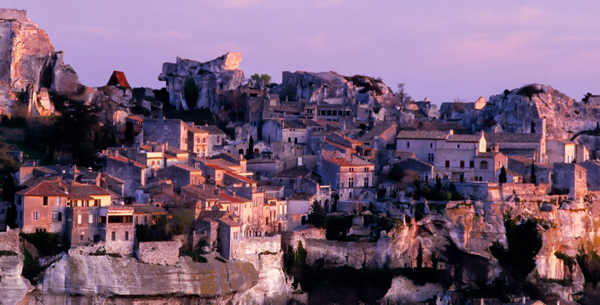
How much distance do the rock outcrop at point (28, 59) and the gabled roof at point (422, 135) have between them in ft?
63.7

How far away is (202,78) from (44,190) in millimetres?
31477

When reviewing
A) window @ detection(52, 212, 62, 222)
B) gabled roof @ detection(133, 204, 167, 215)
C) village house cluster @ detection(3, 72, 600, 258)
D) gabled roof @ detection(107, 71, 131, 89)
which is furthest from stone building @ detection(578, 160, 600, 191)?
window @ detection(52, 212, 62, 222)

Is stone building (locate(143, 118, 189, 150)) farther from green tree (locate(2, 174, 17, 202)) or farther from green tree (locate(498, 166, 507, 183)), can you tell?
green tree (locate(498, 166, 507, 183))

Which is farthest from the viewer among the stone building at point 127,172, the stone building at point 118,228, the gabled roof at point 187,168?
the gabled roof at point 187,168

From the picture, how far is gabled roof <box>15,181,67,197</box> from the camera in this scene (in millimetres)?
58625

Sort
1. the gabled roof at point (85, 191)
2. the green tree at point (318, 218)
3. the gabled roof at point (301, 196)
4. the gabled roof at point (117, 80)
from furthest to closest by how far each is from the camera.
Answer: the gabled roof at point (117, 80)
the gabled roof at point (301, 196)
the green tree at point (318, 218)
the gabled roof at point (85, 191)

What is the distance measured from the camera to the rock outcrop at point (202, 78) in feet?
291

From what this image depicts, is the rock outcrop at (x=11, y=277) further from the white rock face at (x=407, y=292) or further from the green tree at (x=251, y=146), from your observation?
the green tree at (x=251, y=146)

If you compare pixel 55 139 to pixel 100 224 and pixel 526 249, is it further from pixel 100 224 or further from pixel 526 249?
pixel 526 249

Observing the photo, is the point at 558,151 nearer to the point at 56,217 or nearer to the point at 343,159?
the point at 343,159

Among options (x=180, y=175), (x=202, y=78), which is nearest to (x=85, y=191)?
(x=180, y=175)

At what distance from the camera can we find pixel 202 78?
8944 cm

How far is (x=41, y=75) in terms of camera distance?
83625 mm

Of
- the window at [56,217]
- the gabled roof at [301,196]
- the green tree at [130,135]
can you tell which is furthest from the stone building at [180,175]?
the window at [56,217]
